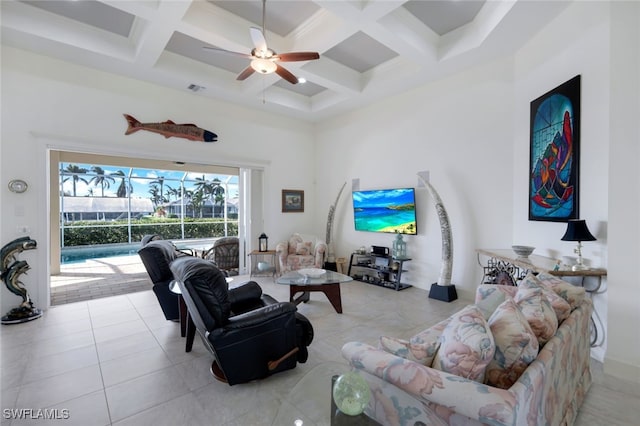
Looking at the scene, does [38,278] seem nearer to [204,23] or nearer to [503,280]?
[204,23]

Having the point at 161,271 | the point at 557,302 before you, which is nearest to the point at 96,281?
the point at 161,271

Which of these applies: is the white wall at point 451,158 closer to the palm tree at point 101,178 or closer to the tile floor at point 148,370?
the tile floor at point 148,370

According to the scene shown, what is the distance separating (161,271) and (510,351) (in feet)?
11.3

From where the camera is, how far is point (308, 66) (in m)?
4.30

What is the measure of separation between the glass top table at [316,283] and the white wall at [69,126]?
304cm

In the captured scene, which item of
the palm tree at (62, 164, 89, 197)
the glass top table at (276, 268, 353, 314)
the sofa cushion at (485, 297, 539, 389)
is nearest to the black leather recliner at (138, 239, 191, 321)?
the glass top table at (276, 268, 353, 314)

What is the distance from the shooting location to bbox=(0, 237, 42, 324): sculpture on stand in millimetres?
3512

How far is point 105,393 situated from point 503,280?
4.16m

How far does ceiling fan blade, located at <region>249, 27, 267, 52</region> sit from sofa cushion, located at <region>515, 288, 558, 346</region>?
2962 mm

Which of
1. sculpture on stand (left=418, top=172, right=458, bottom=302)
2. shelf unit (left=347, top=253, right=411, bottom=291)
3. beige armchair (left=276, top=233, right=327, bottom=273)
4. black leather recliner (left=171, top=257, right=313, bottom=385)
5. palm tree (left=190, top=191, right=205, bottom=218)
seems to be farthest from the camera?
palm tree (left=190, top=191, right=205, bottom=218)

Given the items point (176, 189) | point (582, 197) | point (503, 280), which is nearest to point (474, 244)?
point (503, 280)

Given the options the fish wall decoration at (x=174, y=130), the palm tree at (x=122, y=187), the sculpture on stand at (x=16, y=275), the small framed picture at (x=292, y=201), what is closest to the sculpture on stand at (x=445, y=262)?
the small framed picture at (x=292, y=201)

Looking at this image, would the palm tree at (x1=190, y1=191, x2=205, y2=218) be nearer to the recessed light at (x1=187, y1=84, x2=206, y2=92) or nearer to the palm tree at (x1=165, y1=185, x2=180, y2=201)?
the palm tree at (x1=165, y1=185, x2=180, y2=201)

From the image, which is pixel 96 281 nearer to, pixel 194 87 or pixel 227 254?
pixel 227 254
